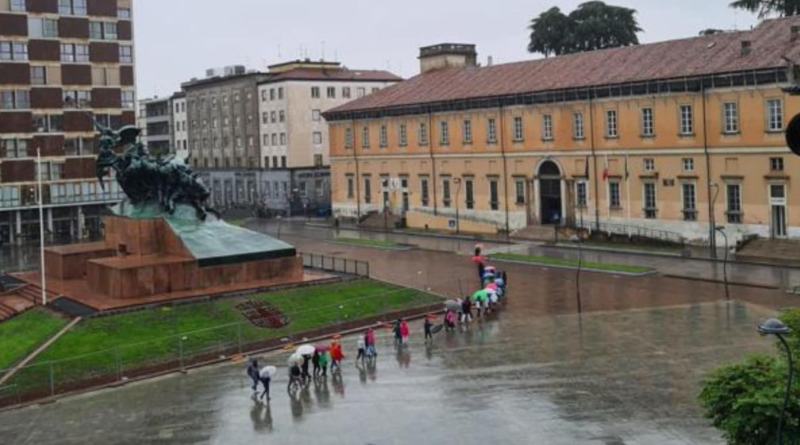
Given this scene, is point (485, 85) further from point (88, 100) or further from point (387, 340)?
point (387, 340)

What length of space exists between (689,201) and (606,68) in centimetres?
1202

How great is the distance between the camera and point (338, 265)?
2266 inches

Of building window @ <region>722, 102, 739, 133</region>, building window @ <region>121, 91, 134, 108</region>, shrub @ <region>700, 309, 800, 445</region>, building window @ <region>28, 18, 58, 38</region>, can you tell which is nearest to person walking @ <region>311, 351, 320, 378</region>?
shrub @ <region>700, 309, 800, 445</region>

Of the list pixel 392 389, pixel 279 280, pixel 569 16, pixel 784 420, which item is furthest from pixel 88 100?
pixel 784 420

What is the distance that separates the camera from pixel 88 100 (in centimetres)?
8119

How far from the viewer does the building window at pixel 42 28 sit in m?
78.2

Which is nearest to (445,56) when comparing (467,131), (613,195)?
(467,131)

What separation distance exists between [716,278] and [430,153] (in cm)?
3532

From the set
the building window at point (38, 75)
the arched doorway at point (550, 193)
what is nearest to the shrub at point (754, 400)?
the arched doorway at point (550, 193)

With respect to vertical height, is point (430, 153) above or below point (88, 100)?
below

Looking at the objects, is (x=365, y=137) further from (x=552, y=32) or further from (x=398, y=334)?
(x=398, y=334)

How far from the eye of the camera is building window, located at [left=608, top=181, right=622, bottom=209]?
65.2 meters

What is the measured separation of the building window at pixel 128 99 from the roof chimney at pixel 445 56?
25.2 m

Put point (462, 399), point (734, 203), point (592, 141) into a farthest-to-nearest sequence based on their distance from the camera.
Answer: point (592, 141) → point (734, 203) → point (462, 399)
